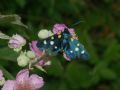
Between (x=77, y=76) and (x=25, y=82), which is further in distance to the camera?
(x=77, y=76)

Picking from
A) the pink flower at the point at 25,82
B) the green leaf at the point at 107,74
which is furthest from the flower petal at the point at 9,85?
the green leaf at the point at 107,74

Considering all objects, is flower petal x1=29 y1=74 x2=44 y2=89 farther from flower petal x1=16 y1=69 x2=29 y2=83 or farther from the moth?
the moth

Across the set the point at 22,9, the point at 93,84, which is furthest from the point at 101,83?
the point at 22,9

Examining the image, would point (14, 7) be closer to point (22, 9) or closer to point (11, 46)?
point (22, 9)

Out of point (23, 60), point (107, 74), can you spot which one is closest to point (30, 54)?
point (23, 60)

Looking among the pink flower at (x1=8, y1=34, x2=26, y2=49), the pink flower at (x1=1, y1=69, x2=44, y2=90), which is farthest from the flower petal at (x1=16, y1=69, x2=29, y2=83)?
the pink flower at (x1=8, y1=34, x2=26, y2=49)

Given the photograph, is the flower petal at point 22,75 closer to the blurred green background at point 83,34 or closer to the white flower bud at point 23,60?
the white flower bud at point 23,60

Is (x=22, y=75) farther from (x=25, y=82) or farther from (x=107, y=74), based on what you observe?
(x=107, y=74)
